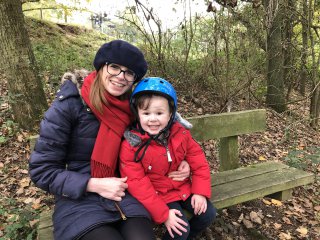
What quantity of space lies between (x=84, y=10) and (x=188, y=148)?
6857mm

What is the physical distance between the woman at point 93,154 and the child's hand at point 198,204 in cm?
46

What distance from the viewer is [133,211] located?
223cm

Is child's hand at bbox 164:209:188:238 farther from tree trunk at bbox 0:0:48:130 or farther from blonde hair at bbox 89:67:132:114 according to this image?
tree trunk at bbox 0:0:48:130

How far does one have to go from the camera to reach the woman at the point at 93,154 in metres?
2.17

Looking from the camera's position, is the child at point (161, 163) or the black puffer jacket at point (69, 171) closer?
the black puffer jacket at point (69, 171)

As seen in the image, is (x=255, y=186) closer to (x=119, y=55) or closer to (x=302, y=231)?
(x=302, y=231)

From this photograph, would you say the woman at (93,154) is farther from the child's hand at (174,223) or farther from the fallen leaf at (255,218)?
the fallen leaf at (255,218)

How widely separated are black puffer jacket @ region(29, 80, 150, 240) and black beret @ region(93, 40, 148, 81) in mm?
307

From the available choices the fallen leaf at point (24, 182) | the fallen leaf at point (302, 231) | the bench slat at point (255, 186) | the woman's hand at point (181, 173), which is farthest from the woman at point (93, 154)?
the fallen leaf at point (302, 231)

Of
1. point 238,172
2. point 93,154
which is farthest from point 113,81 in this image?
point 238,172

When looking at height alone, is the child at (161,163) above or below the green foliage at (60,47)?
below

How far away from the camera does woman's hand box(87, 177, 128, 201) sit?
227cm

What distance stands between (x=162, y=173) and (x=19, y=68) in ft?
11.1

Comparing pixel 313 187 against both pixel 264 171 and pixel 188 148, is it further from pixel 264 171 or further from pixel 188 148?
pixel 188 148
